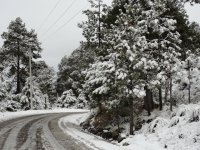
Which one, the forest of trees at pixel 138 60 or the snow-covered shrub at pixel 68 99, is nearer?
the forest of trees at pixel 138 60

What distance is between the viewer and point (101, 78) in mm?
20047

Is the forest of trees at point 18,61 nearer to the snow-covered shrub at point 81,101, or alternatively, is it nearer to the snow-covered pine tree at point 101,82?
the snow-covered shrub at point 81,101

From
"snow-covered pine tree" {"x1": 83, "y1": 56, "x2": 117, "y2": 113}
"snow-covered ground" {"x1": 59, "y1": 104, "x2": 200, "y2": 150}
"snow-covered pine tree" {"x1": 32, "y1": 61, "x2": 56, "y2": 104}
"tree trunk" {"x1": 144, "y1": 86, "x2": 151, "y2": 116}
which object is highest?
"snow-covered pine tree" {"x1": 32, "y1": 61, "x2": 56, "y2": 104}

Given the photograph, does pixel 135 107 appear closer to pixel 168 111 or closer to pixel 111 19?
pixel 168 111

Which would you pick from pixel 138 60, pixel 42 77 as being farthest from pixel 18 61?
pixel 138 60

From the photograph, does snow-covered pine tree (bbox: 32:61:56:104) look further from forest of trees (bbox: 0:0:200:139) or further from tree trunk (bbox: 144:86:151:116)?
tree trunk (bbox: 144:86:151:116)

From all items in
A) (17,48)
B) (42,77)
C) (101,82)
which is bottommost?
(101,82)

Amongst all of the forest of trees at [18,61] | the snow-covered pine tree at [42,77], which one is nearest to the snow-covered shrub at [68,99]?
the snow-covered pine tree at [42,77]

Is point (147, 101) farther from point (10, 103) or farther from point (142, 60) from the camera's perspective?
point (10, 103)

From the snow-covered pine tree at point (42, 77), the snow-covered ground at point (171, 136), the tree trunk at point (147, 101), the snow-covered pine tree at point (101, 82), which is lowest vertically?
the snow-covered ground at point (171, 136)

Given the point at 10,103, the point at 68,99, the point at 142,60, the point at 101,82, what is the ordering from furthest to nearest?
the point at 68,99, the point at 10,103, the point at 101,82, the point at 142,60

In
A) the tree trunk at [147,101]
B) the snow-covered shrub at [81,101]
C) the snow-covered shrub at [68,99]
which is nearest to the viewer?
the tree trunk at [147,101]

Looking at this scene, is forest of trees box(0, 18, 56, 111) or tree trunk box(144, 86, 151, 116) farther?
forest of trees box(0, 18, 56, 111)

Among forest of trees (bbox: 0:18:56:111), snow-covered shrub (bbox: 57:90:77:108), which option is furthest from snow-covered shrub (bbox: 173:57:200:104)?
snow-covered shrub (bbox: 57:90:77:108)
